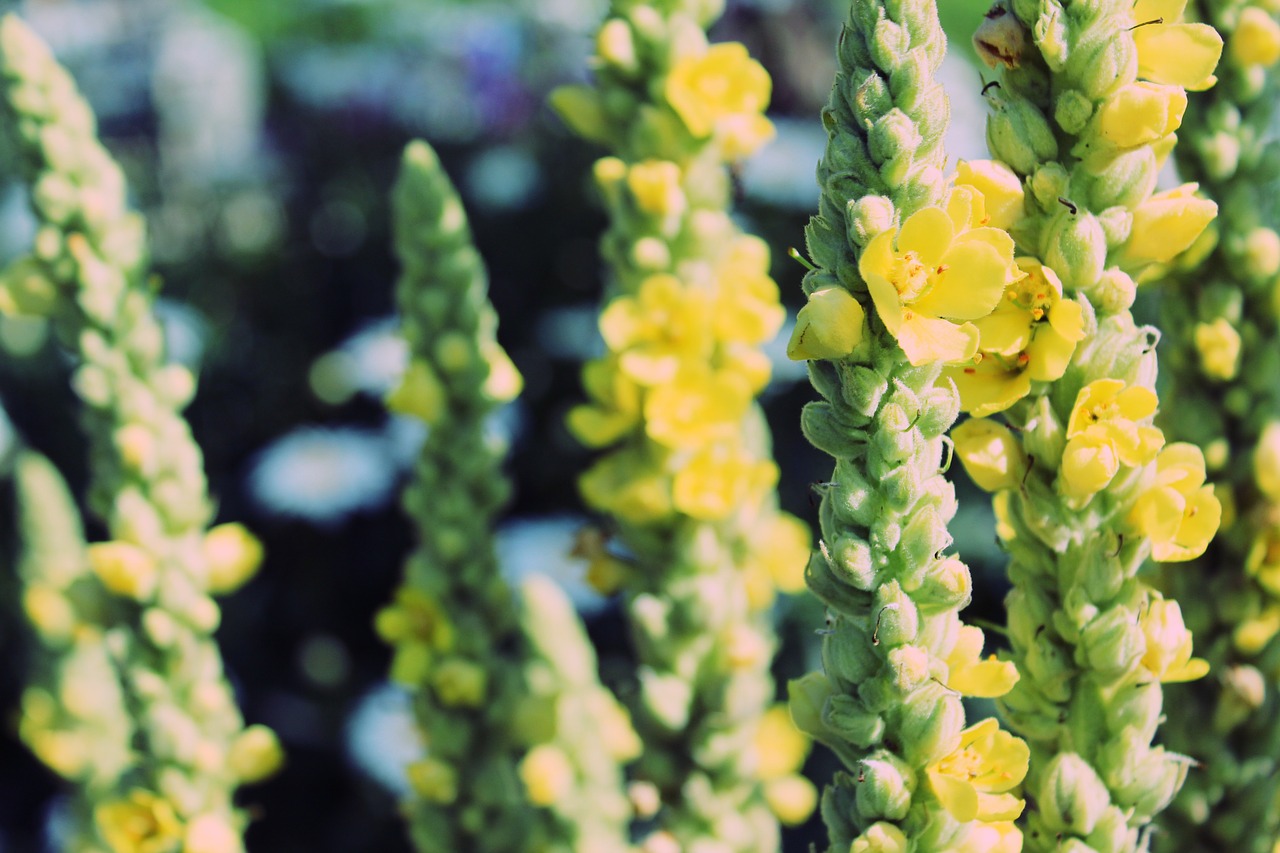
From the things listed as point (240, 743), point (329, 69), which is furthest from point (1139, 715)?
point (329, 69)

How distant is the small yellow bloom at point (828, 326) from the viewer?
0.65 metres

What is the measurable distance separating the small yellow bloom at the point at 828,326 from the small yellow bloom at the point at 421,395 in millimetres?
578

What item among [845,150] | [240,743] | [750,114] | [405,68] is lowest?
[405,68]

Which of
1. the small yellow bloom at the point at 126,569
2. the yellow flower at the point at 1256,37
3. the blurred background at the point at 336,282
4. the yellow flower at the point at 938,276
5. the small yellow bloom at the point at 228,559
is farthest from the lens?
the blurred background at the point at 336,282

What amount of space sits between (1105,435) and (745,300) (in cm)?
48

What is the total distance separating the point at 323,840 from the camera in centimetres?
264

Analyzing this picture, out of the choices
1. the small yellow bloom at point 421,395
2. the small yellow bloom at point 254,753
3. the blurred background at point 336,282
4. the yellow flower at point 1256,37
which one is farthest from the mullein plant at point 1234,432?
the blurred background at point 336,282

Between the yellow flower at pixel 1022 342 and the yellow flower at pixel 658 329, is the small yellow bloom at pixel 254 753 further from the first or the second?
the yellow flower at pixel 1022 342

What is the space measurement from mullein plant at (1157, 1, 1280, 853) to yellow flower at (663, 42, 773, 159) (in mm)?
366

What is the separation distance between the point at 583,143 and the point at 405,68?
510mm

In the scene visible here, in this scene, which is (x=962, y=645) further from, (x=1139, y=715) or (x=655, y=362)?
(x=655, y=362)

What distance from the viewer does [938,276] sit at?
0.68 metres

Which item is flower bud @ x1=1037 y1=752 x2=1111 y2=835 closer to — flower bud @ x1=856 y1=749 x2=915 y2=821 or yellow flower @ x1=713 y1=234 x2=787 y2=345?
flower bud @ x1=856 y1=749 x2=915 y2=821

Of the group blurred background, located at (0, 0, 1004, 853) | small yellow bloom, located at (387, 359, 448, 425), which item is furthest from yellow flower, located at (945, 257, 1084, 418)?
blurred background, located at (0, 0, 1004, 853)
